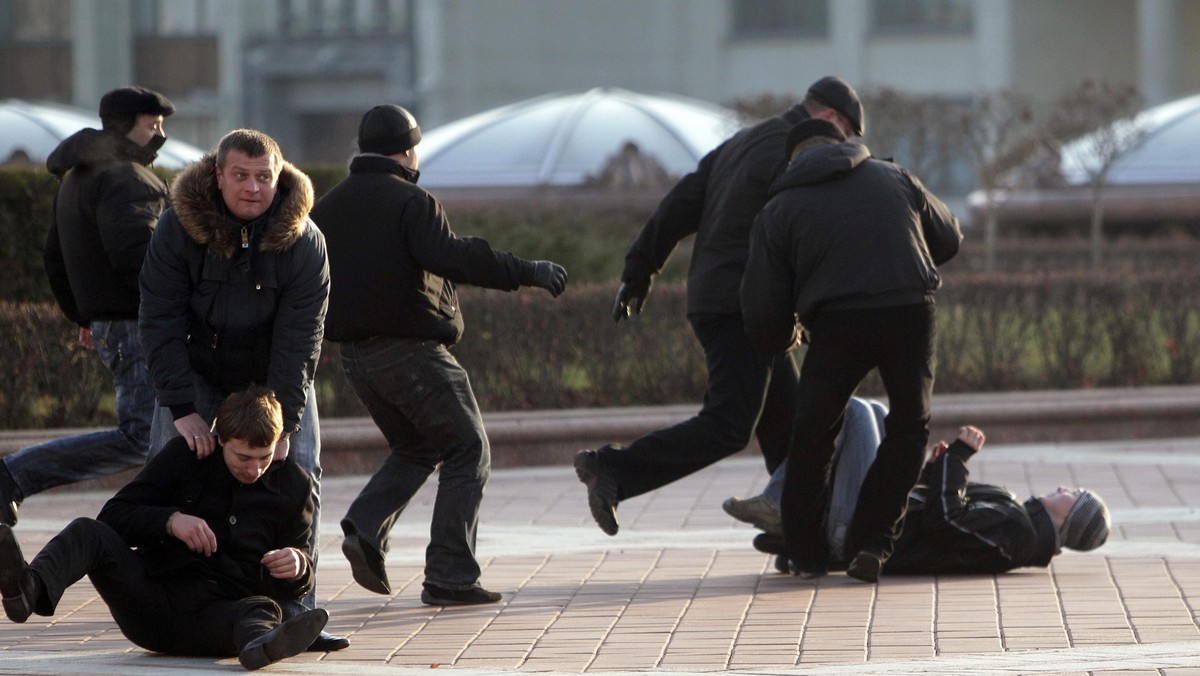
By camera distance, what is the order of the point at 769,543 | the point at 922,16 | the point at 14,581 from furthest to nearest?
1. the point at 922,16
2. the point at 769,543
3. the point at 14,581

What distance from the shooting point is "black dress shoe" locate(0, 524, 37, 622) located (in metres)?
5.14

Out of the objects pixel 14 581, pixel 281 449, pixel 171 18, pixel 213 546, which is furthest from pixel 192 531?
pixel 171 18

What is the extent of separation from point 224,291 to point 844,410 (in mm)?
2303

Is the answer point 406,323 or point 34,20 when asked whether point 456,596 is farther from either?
point 34,20

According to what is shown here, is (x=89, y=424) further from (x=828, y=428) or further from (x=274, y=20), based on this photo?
(x=274, y=20)

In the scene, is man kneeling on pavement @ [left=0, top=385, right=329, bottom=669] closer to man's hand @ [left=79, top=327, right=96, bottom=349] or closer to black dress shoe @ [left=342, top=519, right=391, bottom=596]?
black dress shoe @ [left=342, top=519, right=391, bottom=596]

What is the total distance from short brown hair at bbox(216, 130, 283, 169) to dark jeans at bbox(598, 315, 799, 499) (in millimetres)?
2063

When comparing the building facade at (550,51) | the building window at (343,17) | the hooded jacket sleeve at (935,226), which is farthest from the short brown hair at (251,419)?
the building window at (343,17)

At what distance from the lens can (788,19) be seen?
45469 mm

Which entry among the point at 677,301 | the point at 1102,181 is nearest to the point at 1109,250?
the point at 1102,181

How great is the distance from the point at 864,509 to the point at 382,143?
2059 millimetres

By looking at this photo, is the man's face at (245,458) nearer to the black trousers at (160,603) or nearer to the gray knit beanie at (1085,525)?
the black trousers at (160,603)

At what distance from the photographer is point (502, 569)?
7.37 m

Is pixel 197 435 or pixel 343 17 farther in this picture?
pixel 343 17
